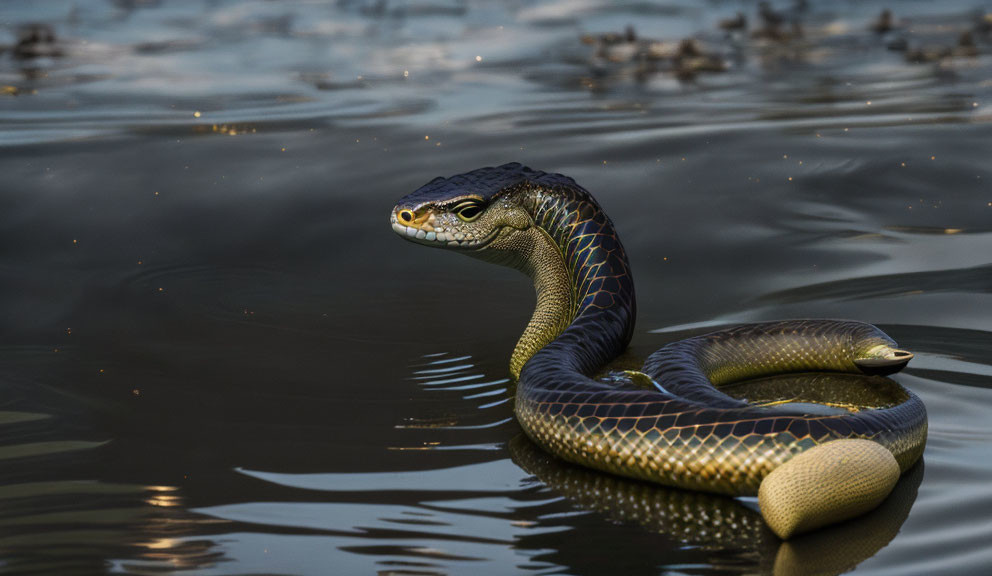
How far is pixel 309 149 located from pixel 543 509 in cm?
621

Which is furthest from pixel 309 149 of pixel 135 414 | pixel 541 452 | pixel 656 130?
pixel 541 452

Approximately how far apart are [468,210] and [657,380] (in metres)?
1.32

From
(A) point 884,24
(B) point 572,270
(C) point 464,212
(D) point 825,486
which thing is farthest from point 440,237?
(A) point 884,24

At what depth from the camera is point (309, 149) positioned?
9656mm

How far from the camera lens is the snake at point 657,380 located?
384 cm

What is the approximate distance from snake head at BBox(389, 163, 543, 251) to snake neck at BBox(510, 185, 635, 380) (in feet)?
0.39

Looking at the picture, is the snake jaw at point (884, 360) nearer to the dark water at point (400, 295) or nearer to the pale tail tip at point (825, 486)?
the dark water at point (400, 295)

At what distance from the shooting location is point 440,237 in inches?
219

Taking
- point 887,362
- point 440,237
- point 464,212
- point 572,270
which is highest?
point 464,212

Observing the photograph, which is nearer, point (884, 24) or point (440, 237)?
point (440, 237)

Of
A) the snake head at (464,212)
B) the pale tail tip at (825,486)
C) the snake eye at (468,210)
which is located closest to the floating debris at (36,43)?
the snake head at (464,212)

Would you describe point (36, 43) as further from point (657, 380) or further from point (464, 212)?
point (657, 380)

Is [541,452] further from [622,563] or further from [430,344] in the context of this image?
[430,344]

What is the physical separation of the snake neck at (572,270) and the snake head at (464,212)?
4.7 inches
